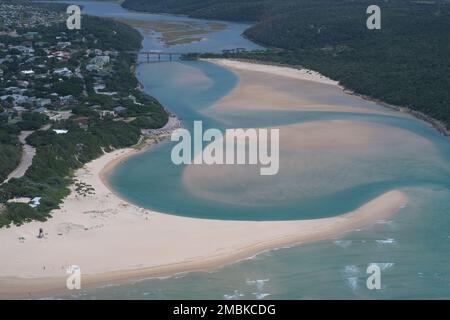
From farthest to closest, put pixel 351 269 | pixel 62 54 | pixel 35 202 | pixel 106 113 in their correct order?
pixel 62 54, pixel 106 113, pixel 35 202, pixel 351 269

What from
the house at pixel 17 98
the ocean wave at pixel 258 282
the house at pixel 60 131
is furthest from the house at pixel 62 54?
the ocean wave at pixel 258 282

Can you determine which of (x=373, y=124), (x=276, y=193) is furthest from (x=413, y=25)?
(x=276, y=193)

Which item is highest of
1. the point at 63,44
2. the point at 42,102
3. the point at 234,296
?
the point at 63,44

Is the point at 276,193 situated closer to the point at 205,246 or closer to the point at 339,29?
the point at 205,246

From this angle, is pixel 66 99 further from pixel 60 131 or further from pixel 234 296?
pixel 234 296

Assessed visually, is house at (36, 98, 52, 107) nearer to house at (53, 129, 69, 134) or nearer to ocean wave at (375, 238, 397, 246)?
house at (53, 129, 69, 134)

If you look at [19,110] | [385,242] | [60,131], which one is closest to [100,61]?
[19,110]
